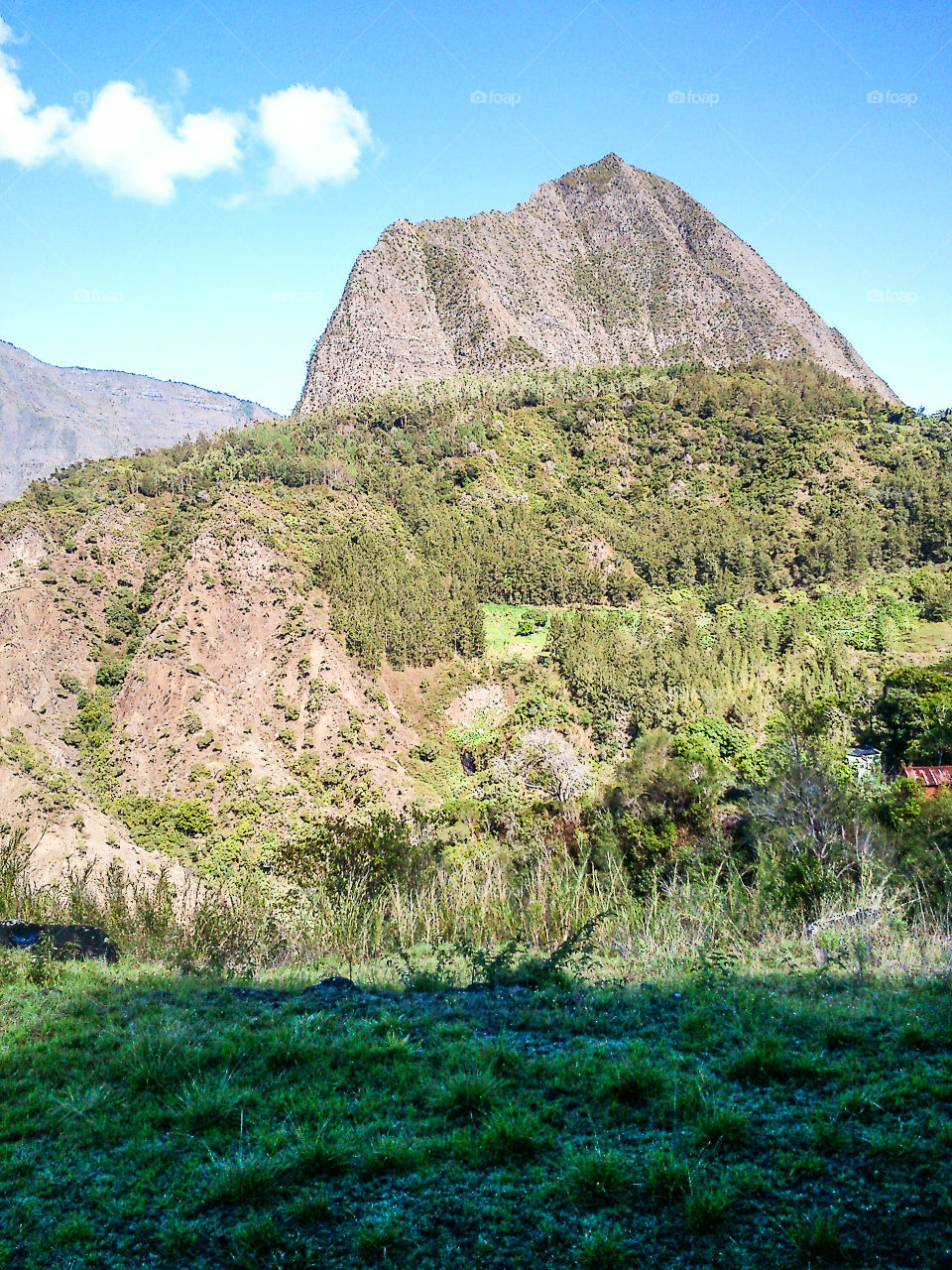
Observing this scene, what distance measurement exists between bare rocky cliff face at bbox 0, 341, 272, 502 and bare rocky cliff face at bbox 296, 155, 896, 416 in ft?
68.3

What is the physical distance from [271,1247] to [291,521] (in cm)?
2532

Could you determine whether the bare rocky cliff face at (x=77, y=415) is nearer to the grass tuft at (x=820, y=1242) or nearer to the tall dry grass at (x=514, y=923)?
the tall dry grass at (x=514, y=923)

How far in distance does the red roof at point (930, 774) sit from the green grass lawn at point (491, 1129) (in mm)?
11023

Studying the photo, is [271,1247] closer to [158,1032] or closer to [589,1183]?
[589,1183]

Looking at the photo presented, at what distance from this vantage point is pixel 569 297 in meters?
77.5

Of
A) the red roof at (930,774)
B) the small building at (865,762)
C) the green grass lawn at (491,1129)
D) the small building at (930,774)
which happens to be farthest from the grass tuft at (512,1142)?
the red roof at (930,774)

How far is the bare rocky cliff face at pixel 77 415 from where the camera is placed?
86.6 meters

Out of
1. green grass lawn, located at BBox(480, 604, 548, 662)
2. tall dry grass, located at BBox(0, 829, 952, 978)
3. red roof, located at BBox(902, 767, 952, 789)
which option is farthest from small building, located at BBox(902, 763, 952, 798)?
green grass lawn, located at BBox(480, 604, 548, 662)

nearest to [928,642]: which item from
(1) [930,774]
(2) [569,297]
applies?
(1) [930,774]

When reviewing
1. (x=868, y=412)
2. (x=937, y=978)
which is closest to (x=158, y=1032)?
(x=937, y=978)

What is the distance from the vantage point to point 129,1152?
13.4ft

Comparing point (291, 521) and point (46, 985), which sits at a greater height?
point (291, 521)

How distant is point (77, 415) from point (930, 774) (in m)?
106

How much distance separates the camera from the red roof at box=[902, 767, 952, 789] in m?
14.9
